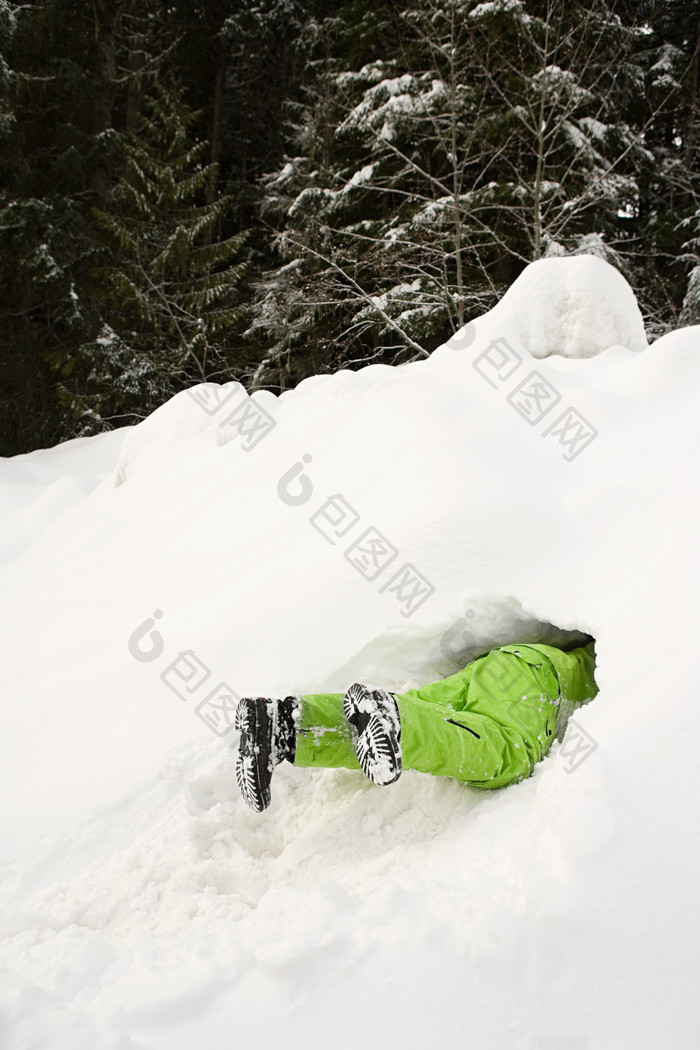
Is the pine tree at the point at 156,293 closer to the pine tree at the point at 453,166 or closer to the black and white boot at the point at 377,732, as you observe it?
the pine tree at the point at 453,166

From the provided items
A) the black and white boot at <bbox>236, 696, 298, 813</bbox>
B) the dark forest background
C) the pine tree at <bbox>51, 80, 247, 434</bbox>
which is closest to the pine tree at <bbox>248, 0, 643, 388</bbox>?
the dark forest background

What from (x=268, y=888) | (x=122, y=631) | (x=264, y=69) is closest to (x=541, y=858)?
(x=268, y=888)

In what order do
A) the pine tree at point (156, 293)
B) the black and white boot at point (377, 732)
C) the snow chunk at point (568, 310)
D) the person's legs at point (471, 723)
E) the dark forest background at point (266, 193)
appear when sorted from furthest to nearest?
the pine tree at point (156, 293), the dark forest background at point (266, 193), the snow chunk at point (568, 310), the person's legs at point (471, 723), the black and white boot at point (377, 732)

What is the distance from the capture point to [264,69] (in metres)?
12.7

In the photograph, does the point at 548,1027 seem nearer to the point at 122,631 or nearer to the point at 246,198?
the point at 122,631

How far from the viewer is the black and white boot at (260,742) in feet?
5.01

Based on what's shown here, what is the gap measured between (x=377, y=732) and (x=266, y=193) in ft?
40.9

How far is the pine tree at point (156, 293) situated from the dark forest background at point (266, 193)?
4 cm

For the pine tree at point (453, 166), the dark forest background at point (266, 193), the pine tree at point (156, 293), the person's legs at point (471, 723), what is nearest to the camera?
the person's legs at point (471, 723)

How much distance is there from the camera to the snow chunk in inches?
154

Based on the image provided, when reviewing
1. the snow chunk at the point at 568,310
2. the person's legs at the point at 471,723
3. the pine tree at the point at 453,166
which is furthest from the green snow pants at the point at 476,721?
the pine tree at the point at 453,166

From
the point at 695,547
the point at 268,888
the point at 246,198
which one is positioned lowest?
the point at 695,547

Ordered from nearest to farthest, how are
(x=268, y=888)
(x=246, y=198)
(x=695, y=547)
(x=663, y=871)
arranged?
(x=663, y=871) → (x=268, y=888) → (x=695, y=547) → (x=246, y=198)

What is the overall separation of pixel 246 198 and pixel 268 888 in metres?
13.1
